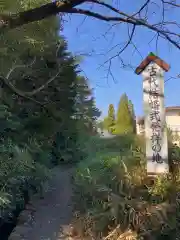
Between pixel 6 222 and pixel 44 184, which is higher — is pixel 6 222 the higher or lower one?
the lower one

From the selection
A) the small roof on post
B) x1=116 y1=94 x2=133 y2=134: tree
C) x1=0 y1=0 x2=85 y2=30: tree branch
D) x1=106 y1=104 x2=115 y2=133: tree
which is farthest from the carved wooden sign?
x1=106 y1=104 x2=115 y2=133: tree

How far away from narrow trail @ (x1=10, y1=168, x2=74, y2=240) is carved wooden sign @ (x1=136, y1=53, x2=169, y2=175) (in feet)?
6.11

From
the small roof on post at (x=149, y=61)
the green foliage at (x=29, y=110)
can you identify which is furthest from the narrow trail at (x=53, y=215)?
the small roof on post at (x=149, y=61)

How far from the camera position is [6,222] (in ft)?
19.7

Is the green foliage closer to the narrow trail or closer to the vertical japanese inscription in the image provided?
the narrow trail

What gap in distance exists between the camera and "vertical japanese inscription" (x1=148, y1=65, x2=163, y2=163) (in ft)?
15.0

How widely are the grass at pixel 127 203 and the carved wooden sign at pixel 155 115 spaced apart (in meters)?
0.25

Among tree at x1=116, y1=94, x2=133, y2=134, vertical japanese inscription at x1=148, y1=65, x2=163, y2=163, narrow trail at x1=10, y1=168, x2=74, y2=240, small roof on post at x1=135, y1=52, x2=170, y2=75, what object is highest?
tree at x1=116, y1=94, x2=133, y2=134

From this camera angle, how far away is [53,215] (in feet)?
19.1

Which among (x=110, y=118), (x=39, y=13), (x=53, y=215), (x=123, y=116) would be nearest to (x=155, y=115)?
(x=39, y=13)

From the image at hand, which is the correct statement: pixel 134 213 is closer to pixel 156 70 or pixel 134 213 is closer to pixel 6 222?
pixel 156 70

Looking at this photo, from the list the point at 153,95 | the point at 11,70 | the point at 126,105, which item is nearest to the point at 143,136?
the point at 153,95

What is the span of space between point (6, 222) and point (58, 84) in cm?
536

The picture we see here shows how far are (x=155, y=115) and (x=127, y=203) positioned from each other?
1.35m
